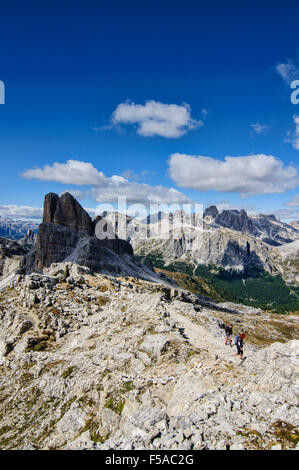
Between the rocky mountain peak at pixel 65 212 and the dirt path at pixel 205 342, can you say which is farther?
the rocky mountain peak at pixel 65 212


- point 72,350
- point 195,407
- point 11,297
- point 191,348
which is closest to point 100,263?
point 11,297

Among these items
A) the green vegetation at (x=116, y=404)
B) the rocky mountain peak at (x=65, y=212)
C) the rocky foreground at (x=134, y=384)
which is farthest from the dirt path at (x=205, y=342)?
the rocky mountain peak at (x=65, y=212)

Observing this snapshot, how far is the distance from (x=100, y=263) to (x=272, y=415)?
4841 inches

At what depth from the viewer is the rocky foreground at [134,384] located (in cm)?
1758

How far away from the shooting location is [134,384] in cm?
2691

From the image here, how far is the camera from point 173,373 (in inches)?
1075

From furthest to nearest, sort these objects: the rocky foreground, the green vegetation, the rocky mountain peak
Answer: the rocky mountain peak
the green vegetation
the rocky foreground

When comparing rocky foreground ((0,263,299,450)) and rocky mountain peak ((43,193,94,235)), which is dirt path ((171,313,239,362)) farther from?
rocky mountain peak ((43,193,94,235))

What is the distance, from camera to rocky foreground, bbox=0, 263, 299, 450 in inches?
692

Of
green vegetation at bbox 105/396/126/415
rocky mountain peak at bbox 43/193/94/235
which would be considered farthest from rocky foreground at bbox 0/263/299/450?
rocky mountain peak at bbox 43/193/94/235

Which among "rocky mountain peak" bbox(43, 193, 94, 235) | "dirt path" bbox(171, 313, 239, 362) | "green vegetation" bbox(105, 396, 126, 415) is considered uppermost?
"rocky mountain peak" bbox(43, 193, 94, 235)

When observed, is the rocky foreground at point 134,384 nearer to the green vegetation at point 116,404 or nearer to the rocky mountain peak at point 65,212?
the green vegetation at point 116,404

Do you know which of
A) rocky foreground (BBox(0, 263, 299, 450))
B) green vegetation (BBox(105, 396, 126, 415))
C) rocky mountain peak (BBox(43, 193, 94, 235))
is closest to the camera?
rocky foreground (BBox(0, 263, 299, 450))
